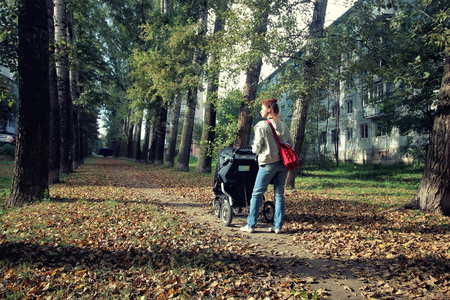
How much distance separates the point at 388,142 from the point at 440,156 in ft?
81.0

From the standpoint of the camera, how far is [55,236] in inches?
213

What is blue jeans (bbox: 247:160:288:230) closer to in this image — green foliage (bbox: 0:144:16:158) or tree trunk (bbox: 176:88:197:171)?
tree trunk (bbox: 176:88:197:171)

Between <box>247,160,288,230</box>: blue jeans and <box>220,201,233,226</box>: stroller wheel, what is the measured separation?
570 mm

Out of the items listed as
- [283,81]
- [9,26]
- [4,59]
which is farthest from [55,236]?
[283,81]

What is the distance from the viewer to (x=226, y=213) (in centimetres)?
664

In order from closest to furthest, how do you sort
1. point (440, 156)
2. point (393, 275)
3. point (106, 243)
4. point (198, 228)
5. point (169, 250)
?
point (393, 275) → point (169, 250) → point (106, 243) → point (198, 228) → point (440, 156)

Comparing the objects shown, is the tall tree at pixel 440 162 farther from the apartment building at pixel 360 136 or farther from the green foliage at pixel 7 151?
the green foliage at pixel 7 151

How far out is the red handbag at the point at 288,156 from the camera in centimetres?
545

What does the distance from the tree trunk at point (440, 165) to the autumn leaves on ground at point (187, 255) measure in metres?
0.35

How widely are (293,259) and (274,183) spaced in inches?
62.3

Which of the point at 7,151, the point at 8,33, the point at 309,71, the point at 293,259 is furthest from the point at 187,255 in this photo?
the point at 7,151

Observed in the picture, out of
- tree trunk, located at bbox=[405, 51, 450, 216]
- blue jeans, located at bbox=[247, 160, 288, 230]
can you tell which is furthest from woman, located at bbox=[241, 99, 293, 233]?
tree trunk, located at bbox=[405, 51, 450, 216]

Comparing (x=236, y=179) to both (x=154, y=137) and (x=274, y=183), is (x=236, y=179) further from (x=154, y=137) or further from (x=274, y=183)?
(x=154, y=137)

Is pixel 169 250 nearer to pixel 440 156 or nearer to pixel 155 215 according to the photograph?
pixel 155 215
